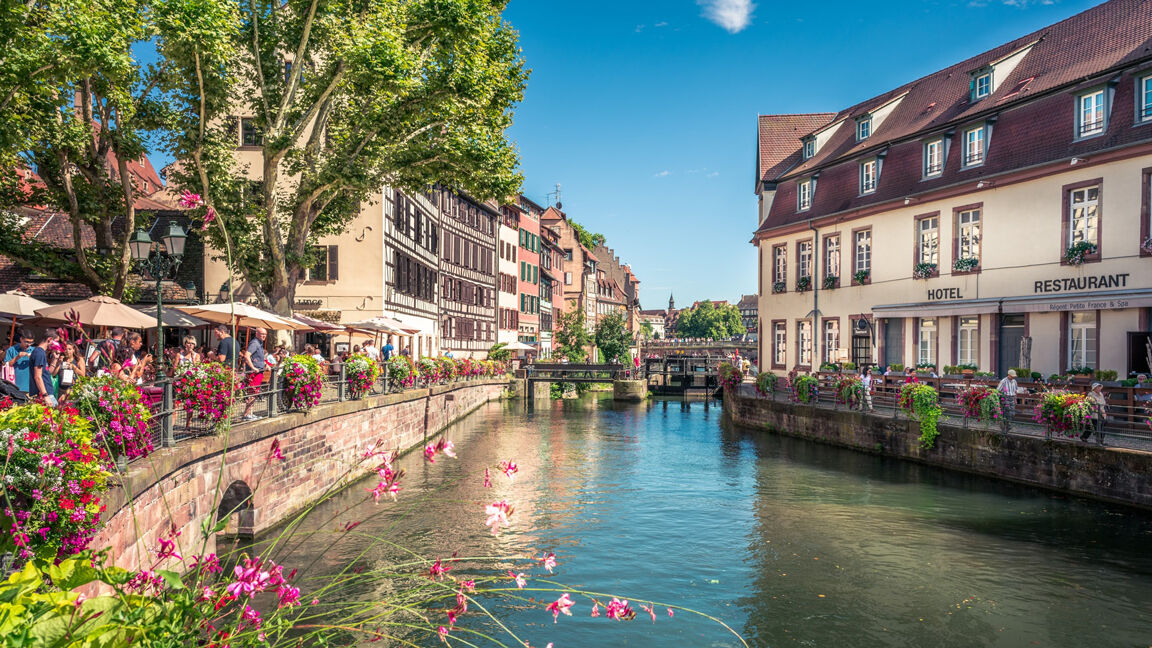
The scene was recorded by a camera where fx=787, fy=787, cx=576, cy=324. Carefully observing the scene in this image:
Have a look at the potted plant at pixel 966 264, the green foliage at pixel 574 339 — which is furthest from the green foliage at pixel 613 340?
the potted plant at pixel 966 264

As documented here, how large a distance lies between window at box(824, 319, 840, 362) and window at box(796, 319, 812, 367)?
0.78 m

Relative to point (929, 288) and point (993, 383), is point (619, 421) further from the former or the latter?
point (993, 383)

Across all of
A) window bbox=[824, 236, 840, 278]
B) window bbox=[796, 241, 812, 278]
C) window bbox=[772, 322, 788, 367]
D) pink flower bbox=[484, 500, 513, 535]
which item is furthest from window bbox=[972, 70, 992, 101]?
pink flower bbox=[484, 500, 513, 535]

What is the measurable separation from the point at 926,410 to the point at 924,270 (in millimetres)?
7897

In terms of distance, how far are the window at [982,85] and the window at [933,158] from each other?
6.13 feet

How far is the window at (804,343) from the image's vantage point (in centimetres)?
3136

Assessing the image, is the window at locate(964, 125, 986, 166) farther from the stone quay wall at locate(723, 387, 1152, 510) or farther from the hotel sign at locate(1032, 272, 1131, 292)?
the stone quay wall at locate(723, 387, 1152, 510)

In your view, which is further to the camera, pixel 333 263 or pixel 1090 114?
pixel 333 263

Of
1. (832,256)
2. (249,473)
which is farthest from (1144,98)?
(249,473)

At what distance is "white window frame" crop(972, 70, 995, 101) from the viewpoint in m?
25.1

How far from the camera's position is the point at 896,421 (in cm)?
2091

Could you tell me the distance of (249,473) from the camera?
39.7 ft

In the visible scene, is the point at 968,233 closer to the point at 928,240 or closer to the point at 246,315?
the point at 928,240

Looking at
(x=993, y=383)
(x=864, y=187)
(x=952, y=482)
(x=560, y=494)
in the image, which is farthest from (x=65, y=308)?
(x=864, y=187)
